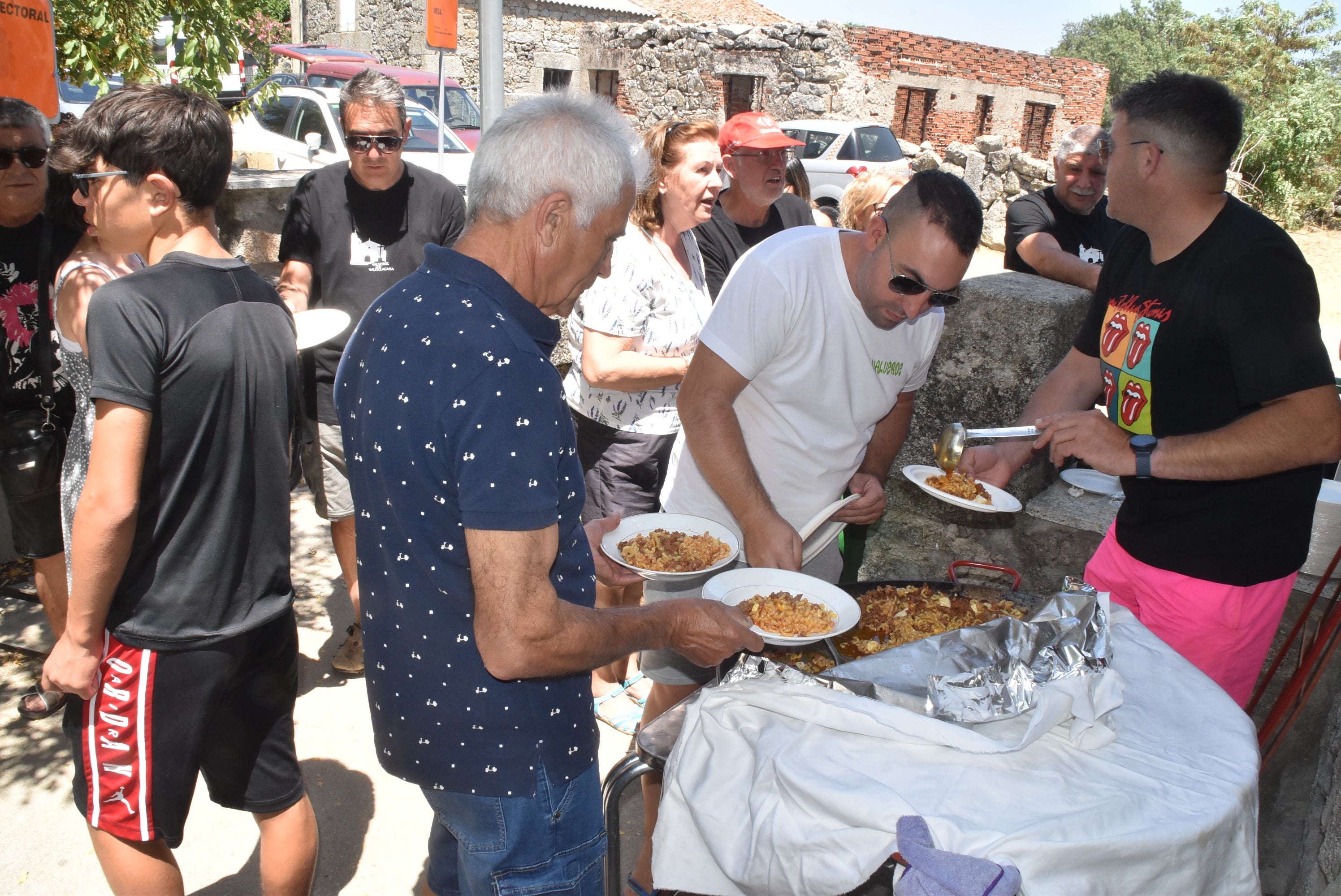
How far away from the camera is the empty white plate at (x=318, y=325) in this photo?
2.97 metres

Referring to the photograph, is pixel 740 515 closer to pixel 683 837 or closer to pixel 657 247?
pixel 683 837

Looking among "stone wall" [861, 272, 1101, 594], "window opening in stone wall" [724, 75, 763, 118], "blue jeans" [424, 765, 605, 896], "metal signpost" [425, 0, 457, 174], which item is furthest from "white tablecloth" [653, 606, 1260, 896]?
"window opening in stone wall" [724, 75, 763, 118]

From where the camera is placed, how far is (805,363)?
93.8 inches

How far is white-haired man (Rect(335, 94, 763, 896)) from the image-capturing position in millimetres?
1284

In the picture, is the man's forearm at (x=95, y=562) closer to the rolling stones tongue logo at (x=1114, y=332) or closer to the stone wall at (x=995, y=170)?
the rolling stones tongue logo at (x=1114, y=332)

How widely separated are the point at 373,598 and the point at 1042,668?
1190mm

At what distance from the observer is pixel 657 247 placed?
3.32 m

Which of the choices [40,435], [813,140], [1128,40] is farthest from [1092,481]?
[1128,40]

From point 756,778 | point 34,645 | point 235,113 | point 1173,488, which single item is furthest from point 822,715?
point 235,113

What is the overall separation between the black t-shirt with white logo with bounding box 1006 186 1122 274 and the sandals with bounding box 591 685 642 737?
2.58 m

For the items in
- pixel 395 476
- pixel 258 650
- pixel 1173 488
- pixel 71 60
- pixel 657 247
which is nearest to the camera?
pixel 395 476

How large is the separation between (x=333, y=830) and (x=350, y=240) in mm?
2191

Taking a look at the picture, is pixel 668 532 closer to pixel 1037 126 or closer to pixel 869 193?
pixel 869 193

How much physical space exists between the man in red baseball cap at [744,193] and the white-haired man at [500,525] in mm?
2507
